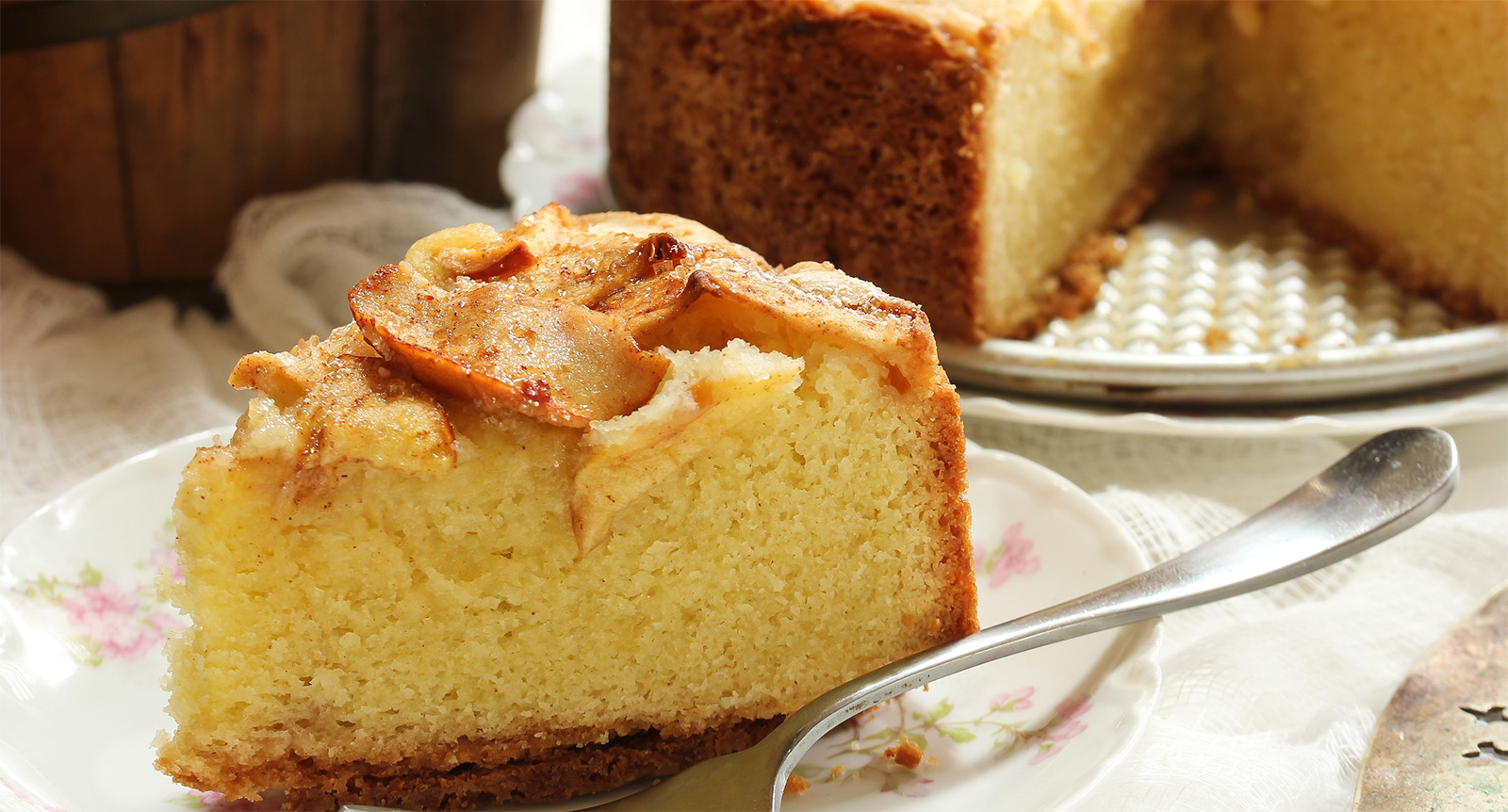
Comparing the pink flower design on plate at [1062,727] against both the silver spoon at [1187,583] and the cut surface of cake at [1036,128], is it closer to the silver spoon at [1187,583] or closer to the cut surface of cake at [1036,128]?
the silver spoon at [1187,583]

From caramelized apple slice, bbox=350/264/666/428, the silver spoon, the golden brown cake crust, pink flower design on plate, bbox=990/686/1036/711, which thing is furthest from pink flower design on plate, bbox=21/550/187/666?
the golden brown cake crust

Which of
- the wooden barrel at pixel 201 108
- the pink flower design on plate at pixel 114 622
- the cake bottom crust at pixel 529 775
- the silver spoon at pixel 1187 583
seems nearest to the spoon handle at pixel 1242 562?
the silver spoon at pixel 1187 583

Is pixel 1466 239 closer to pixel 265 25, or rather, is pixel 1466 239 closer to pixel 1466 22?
pixel 1466 22

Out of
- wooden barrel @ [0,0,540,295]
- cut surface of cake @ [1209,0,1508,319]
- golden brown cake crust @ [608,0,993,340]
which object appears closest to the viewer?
golden brown cake crust @ [608,0,993,340]

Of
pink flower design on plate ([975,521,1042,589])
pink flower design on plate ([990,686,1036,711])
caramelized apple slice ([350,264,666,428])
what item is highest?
caramelized apple slice ([350,264,666,428])

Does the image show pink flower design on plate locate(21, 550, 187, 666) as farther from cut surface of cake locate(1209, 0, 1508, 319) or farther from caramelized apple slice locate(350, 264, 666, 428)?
cut surface of cake locate(1209, 0, 1508, 319)

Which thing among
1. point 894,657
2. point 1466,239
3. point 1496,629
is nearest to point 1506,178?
point 1466,239
